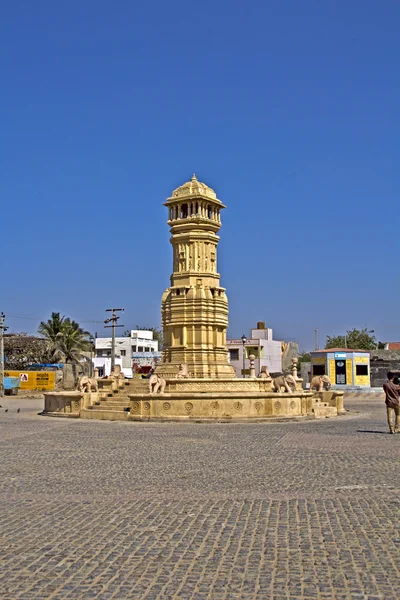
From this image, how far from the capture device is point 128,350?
80250 mm

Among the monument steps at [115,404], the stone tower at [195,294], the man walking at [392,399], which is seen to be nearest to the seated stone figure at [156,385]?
the monument steps at [115,404]

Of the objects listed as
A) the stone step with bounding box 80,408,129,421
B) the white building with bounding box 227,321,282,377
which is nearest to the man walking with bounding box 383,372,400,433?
the stone step with bounding box 80,408,129,421

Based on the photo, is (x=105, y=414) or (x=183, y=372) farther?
(x=183, y=372)

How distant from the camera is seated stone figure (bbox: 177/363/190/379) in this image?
27716 millimetres

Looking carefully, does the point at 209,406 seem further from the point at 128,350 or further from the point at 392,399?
the point at 128,350

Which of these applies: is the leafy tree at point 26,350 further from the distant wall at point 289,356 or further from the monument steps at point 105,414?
the monument steps at point 105,414

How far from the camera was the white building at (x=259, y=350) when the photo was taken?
2579 inches

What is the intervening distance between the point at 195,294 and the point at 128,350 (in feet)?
168

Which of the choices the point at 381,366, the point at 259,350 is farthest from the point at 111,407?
the point at 259,350

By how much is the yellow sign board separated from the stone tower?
21504mm

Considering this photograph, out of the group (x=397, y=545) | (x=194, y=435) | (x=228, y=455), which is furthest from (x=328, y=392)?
(x=397, y=545)

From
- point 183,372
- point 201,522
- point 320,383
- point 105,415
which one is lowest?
point 201,522

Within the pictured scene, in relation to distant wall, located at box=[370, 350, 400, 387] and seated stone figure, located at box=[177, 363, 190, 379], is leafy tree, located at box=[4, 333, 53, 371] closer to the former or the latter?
distant wall, located at box=[370, 350, 400, 387]

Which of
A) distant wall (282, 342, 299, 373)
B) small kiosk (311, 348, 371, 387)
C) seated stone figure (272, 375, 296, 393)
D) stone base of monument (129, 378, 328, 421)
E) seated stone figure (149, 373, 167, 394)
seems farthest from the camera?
distant wall (282, 342, 299, 373)
